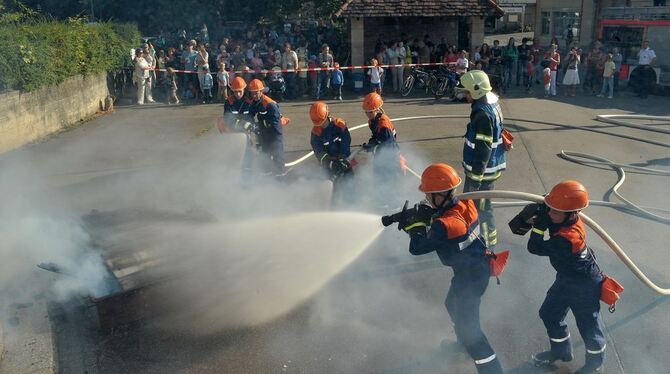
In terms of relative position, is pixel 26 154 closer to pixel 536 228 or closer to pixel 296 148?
pixel 296 148

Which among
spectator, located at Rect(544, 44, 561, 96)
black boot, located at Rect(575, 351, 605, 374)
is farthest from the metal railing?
black boot, located at Rect(575, 351, 605, 374)

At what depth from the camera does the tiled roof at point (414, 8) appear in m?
18.6

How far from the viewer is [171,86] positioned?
1748 centimetres

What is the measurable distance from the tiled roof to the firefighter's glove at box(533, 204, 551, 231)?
15.1 m

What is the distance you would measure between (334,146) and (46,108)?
8988 millimetres

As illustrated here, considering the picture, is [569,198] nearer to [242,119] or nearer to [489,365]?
[489,365]

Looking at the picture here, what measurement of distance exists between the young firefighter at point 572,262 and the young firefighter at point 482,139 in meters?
1.40

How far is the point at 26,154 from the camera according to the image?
38.5 feet

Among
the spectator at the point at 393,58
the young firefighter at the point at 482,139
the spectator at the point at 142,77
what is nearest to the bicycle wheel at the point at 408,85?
the spectator at the point at 393,58

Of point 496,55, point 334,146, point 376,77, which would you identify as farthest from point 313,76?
point 334,146

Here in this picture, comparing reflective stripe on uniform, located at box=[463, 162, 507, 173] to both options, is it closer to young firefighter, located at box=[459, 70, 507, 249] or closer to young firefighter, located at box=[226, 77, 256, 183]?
young firefighter, located at box=[459, 70, 507, 249]

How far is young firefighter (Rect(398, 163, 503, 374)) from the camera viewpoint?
4.31 meters

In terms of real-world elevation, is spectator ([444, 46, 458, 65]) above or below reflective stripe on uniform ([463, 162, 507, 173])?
above

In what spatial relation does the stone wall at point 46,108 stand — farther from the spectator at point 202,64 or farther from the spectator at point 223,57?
the spectator at point 223,57
